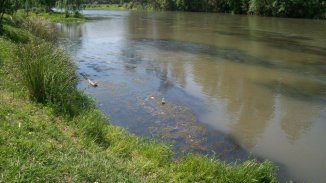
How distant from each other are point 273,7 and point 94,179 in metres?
63.7

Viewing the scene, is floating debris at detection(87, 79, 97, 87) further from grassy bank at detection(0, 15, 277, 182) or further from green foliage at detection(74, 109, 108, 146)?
green foliage at detection(74, 109, 108, 146)

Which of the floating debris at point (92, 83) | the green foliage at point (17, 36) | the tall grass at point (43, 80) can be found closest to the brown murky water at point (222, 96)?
the floating debris at point (92, 83)

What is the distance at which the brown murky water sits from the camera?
10281 millimetres

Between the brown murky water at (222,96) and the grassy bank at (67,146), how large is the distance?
149 centimetres

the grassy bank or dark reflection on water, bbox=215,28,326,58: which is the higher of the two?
dark reflection on water, bbox=215,28,326,58

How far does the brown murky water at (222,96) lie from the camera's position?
33.7ft

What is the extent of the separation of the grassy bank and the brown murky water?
1494 millimetres

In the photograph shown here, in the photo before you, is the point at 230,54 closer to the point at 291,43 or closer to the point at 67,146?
the point at 291,43

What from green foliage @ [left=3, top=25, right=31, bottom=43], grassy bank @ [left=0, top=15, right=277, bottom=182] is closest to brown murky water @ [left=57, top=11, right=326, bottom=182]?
grassy bank @ [left=0, top=15, right=277, bottom=182]

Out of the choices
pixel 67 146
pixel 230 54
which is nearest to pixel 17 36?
pixel 230 54

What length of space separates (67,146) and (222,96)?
885 centimetres

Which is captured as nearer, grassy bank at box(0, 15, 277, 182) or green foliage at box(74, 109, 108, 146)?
grassy bank at box(0, 15, 277, 182)

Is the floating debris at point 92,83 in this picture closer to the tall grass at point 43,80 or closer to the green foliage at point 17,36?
the green foliage at point 17,36

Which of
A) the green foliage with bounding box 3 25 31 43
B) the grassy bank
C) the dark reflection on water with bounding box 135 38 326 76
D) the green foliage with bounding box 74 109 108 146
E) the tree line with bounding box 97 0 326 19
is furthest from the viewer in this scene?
the tree line with bounding box 97 0 326 19
